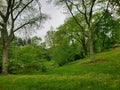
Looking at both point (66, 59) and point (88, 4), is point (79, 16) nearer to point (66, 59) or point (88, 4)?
point (66, 59)

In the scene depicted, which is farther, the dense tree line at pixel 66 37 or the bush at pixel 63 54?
the bush at pixel 63 54

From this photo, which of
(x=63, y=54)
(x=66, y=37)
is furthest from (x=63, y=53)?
(x=66, y=37)

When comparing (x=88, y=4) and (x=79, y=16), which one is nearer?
(x=88, y=4)

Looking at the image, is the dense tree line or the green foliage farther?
the green foliage

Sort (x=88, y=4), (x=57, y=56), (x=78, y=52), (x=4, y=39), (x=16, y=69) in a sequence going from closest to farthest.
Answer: (x=4, y=39), (x=16, y=69), (x=88, y=4), (x=57, y=56), (x=78, y=52)

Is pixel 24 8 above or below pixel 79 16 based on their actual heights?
below

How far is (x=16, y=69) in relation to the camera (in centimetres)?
2602

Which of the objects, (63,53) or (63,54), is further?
(63,54)

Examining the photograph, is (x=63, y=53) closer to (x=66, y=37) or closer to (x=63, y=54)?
(x=63, y=54)

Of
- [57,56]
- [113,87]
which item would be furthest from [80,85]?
[57,56]

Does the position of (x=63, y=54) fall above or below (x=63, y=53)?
below

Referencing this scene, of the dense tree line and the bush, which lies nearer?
the dense tree line

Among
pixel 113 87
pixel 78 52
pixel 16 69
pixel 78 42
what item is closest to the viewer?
pixel 113 87

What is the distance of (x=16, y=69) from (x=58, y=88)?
15.6 meters
